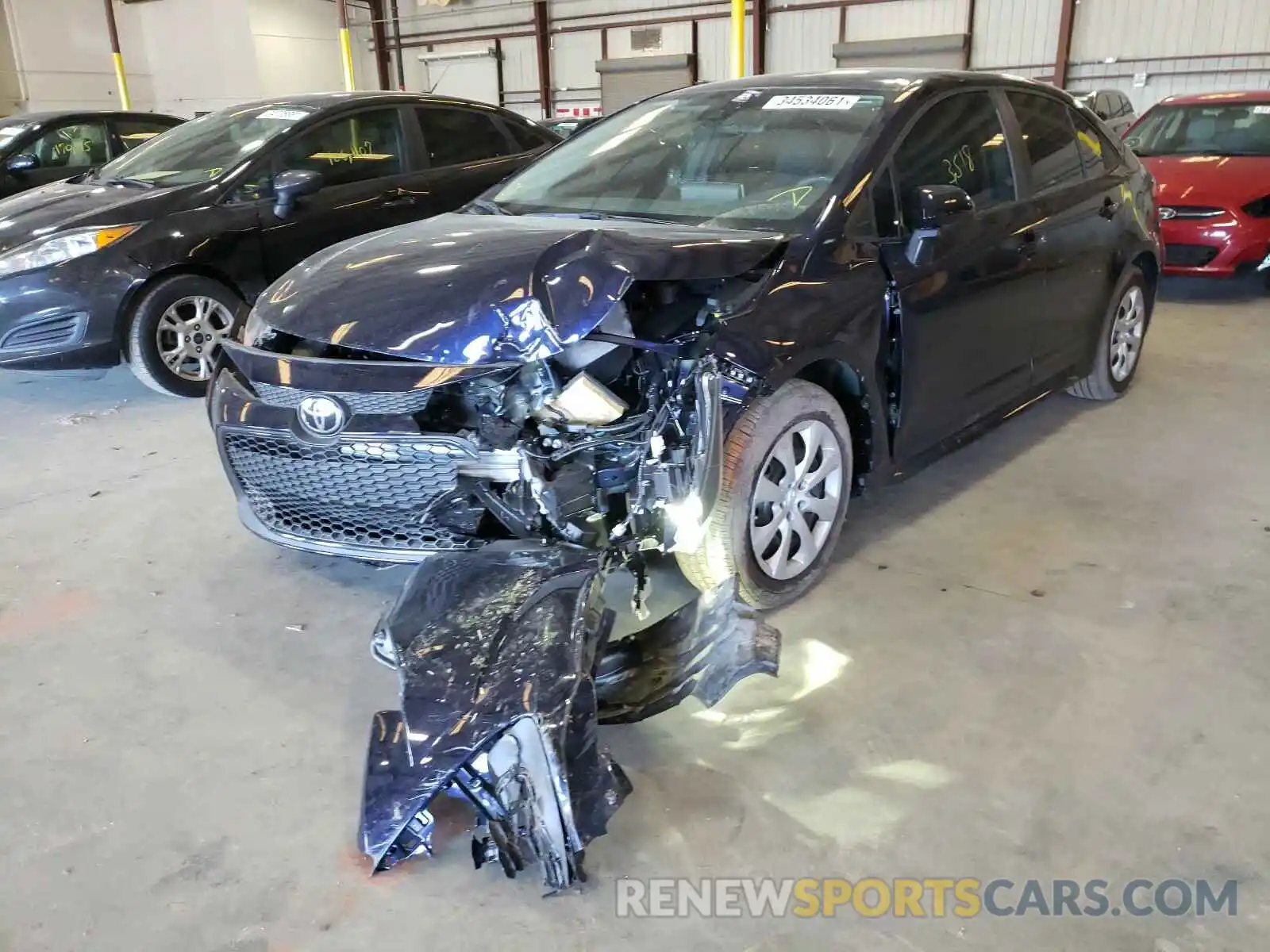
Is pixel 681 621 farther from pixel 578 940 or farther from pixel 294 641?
pixel 294 641

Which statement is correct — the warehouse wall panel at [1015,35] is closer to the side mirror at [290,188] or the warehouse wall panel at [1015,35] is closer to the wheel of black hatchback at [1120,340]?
the wheel of black hatchback at [1120,340]

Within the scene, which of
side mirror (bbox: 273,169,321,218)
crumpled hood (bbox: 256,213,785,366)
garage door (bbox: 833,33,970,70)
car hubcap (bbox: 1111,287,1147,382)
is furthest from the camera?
garage door (bbox: 833,33,970,70)

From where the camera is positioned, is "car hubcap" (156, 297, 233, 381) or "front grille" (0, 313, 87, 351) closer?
"front grille" (0, 313, 87, 351)

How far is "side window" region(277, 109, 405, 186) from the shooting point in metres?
5.07

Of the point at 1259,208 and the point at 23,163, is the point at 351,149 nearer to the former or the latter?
the point at 23,163

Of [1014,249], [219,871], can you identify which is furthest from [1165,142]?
[219,871]

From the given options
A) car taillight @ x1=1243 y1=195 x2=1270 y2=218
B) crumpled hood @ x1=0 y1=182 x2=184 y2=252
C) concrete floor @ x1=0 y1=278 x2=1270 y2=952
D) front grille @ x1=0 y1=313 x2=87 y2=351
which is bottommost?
concrete floor @ x1=0 y1=278 x2=1270 y2=952

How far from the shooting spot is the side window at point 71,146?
7.45 m

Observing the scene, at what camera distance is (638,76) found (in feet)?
49.5

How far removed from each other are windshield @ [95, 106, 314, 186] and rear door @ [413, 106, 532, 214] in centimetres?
71

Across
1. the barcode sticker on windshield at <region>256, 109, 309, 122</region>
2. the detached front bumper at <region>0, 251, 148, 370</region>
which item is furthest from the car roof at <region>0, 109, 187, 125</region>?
the detached front bumper at <region>0, 251, 148, 370</region>

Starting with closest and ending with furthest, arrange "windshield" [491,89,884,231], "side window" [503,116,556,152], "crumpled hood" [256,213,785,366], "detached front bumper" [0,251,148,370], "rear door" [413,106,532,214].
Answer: "crumpled hood" [256,213,785,366]
"windshield" [491,89,884,231]
"detached front bumper" [0,251,148,370]
"rear door" [413,106,532,214]
"side window" [503,116,556,152]

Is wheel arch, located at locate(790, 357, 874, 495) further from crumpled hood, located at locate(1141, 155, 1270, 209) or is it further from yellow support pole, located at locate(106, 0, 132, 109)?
yellow support pole, located at locate(106, 0, 132, 109)

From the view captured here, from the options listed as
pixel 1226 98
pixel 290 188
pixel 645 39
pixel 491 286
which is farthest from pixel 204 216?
pixel 645 39
